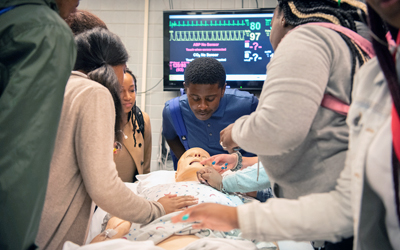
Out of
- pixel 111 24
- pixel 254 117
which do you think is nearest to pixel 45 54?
pixel 254 117

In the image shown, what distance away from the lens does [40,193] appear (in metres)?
0.85

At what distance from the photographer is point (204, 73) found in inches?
97.3

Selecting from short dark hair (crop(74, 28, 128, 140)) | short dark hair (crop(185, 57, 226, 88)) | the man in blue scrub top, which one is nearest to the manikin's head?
the man in blue scrub top

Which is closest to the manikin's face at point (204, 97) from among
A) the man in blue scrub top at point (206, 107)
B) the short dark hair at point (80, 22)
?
the man in blue scrub top at point (206, 107)

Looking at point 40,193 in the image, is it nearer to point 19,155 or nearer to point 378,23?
point 19,155

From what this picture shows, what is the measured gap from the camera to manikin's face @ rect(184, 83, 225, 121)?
8.24ft

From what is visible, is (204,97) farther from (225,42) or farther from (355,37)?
(225,42)

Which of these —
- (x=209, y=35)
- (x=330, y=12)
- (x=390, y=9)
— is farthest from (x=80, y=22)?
(x=209, y=35)

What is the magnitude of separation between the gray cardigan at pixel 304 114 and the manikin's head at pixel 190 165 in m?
1.36

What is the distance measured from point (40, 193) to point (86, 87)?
0.45 m

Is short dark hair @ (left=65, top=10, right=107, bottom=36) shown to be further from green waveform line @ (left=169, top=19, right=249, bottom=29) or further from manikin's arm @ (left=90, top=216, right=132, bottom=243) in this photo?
green waveform line @ (left=169, top=19, right=249, bottom=29)

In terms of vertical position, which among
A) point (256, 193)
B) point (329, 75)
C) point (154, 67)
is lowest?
point (256, 193)

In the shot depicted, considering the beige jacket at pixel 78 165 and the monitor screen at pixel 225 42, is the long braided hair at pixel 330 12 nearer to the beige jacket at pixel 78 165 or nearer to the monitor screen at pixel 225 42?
the beige jacket at pixel 78 165

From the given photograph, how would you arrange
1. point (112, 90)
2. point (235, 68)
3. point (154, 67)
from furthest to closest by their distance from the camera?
point (154, 67) < point (235, 68) < point (112, 90)
